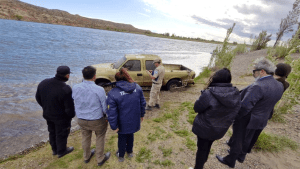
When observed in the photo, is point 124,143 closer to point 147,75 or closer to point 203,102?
point 203,102

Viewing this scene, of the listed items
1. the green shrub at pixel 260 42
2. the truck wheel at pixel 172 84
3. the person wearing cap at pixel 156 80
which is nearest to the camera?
the person wearing cap at pixel 156 80

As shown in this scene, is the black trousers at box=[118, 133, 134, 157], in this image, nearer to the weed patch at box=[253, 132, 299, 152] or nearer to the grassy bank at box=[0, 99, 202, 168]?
the grassy bank at box=[0, 99, 202, 168]

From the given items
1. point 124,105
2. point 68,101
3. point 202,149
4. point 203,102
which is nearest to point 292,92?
point 202,149

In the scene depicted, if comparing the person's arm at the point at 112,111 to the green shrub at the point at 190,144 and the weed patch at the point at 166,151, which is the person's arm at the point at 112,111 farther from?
the green shrub at the point at 190,144

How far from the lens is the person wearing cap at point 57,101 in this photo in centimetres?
264

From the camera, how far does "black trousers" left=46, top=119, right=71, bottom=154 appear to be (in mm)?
2937

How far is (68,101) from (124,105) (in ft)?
3.81

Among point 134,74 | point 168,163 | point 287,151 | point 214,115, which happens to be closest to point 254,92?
point 214,115

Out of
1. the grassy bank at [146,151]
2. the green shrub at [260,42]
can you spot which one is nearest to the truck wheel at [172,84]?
the grassy bank at [146,151]

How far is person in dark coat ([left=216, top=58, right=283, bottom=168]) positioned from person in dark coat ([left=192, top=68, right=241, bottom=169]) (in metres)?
0.55

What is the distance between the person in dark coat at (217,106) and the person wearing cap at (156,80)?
2.98 metres

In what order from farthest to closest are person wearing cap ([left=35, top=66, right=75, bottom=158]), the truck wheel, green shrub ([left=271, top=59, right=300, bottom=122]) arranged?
the truck wheel
green shrub ([left=271, top=59, right=300, bottom=122])
person wearing cap ([left=35, top=66, right=75, bottom=158])

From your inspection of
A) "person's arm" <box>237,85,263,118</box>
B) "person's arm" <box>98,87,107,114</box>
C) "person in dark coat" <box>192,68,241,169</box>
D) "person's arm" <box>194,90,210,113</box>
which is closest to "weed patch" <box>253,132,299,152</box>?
"person's arm" <box>237,85,263,118</box>

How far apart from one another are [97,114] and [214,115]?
2.04 metres
